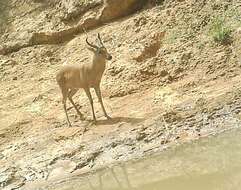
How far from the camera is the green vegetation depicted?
486 inches

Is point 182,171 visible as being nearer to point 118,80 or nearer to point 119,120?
point 119,120

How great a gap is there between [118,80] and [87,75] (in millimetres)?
1399

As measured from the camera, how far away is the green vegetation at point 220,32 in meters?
12.4

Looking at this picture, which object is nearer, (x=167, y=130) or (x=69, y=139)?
(x=167, y=130)

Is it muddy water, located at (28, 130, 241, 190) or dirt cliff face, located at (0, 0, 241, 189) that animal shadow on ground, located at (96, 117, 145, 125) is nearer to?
dirt cliff face, located at (0, 0, 241, 189)

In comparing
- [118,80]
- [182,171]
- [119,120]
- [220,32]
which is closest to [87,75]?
[119,120]

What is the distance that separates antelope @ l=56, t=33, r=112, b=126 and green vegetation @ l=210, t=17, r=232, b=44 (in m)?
2.50

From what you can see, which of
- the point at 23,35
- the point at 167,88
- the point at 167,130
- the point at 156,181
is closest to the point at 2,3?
the point at 23,35

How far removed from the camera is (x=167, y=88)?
39.3 ft

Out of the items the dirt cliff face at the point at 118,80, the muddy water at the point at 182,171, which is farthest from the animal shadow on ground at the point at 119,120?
the muddy water at the point at 182,171

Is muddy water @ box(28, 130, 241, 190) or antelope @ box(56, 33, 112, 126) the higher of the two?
antelope @ box(56, 33, 112, 126)

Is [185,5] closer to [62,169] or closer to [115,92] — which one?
[115,92]

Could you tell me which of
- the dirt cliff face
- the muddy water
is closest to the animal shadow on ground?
the dirt cliff face

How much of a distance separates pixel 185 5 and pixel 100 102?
3527 mm
